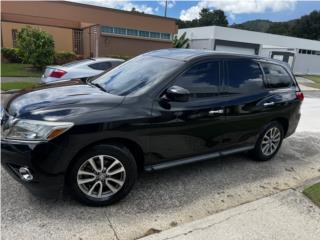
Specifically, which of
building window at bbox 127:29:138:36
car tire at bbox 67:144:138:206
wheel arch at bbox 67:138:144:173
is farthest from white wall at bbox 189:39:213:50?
car tire at bbox 67:144:138:206

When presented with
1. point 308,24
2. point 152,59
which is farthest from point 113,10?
point 308,24

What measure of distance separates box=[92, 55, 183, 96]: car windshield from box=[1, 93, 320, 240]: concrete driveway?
128 cm

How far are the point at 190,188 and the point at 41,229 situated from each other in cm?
186

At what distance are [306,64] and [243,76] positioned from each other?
37686 mm

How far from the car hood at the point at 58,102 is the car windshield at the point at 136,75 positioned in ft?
0.71

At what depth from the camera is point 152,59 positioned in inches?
161

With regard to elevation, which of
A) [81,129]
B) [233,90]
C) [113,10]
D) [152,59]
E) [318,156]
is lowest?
[318,156]

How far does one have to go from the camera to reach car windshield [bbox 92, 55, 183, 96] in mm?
3496

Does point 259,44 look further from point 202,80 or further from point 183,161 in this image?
point 183,161

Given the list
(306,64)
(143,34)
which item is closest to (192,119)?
(143,34)

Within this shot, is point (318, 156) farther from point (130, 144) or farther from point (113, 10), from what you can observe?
point (113, 10)

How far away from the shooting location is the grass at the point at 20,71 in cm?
1425

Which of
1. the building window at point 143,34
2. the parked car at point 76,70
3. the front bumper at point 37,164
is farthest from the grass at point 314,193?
the building window at point 143,34

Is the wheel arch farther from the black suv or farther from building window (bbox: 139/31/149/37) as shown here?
building window (bbox: 139/31/149/37)
